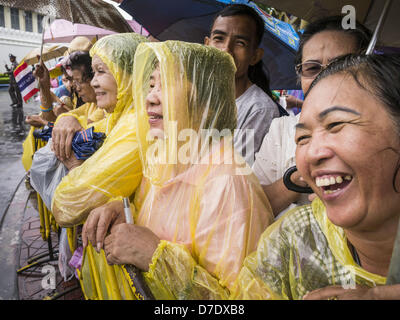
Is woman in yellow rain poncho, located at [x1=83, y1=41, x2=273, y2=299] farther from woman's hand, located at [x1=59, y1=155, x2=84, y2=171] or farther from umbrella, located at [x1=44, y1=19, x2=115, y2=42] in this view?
umbrella, located at [x1=44, y1=19, x2=115, y2=42]

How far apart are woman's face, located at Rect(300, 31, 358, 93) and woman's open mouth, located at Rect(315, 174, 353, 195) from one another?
0.83 meters

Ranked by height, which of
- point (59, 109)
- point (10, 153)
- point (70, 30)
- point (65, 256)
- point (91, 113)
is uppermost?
point (70, 30)

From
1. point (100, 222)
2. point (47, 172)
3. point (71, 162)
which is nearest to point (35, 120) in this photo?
point (47, 172)

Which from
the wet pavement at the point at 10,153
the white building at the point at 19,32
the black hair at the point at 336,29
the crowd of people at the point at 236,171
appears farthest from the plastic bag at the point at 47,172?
the white building at the point at 19,32

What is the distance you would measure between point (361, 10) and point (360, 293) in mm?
1469

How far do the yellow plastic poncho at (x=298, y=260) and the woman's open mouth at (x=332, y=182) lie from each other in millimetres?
219

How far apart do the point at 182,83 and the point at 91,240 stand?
3.04ft

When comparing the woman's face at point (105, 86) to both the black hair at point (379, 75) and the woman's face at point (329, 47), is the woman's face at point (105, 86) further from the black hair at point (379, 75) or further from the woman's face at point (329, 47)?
the black hair at point (379, 75)

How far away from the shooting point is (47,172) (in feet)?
6.75

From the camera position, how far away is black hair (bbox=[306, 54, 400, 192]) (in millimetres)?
693

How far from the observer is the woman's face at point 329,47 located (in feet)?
4.53

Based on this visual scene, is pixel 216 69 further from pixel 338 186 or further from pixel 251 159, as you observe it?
pixel 338 186

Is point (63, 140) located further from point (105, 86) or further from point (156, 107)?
point (156, 107)

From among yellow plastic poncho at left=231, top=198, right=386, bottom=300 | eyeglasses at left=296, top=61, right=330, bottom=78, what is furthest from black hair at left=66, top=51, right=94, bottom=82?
yellow plastic poncho at left=231, top=198, right=386, bottom=300
